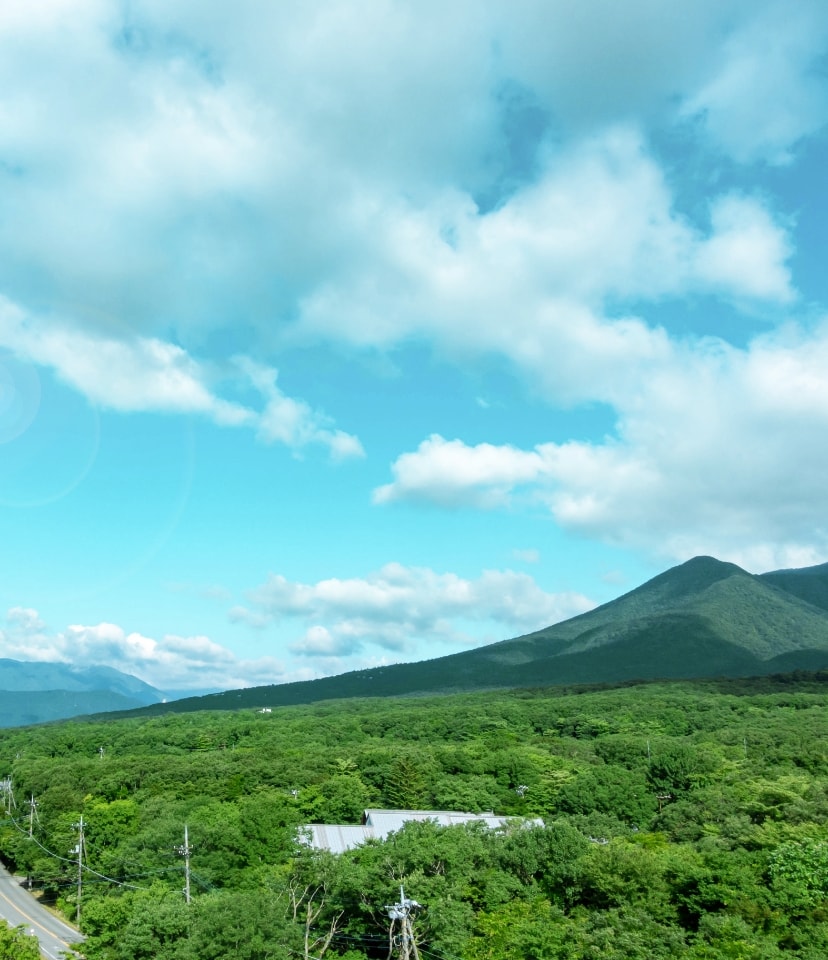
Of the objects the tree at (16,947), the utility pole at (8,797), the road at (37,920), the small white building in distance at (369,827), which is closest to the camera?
the tree at (16,947)

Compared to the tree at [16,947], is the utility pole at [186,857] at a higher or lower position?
higher

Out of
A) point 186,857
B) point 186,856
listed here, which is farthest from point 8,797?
point 186,856

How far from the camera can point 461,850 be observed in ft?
137

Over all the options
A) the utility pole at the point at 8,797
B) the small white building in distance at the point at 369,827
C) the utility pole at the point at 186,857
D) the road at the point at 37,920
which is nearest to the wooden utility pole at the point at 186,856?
the utility pole at the point at 186,857

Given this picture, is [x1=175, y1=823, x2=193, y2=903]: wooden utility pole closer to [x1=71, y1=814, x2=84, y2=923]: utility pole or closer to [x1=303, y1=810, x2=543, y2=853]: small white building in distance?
[x1=303, y1=810, x2=543, y2=853]: small white building in distance

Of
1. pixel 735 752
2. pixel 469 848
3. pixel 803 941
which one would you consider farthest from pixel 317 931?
pixel 735 752

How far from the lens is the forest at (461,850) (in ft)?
116

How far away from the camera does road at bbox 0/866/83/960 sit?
52.1 meters

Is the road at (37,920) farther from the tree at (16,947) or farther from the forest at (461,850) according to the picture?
the tree at (16,947)

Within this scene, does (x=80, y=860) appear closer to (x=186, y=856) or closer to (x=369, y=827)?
(x=186, y=856)

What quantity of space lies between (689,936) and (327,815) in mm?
40551

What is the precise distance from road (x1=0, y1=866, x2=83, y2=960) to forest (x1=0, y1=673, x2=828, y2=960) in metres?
2.01

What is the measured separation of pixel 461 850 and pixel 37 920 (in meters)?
38.9

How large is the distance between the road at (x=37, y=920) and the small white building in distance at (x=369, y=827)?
655 inches
